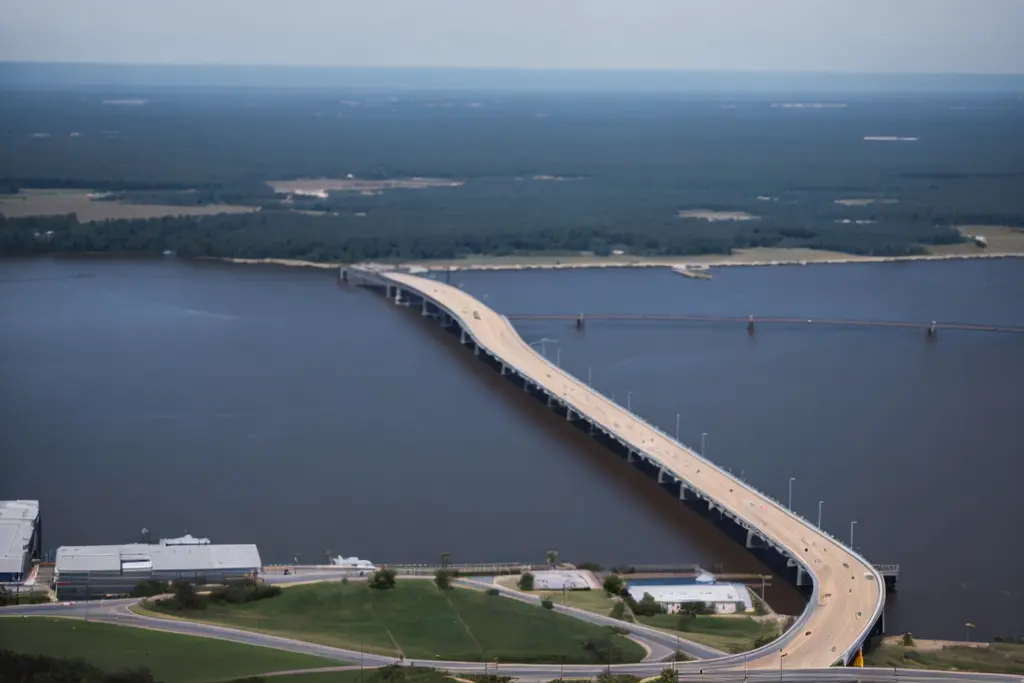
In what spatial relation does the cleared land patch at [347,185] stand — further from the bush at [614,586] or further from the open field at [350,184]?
the bush at [614,586]

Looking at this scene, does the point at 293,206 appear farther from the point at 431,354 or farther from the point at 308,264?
the point at 431,354

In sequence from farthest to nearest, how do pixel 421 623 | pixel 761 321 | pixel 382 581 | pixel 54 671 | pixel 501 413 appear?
pixel 761 321, pixel 501 413, pixel 382 581, pixel 421 623, pixel 54 671

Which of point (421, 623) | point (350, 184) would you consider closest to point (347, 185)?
point (350, 184)

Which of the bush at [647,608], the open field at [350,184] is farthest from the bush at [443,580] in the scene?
the open field at [350,184]

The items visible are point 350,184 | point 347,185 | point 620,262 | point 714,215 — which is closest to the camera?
point 620,262

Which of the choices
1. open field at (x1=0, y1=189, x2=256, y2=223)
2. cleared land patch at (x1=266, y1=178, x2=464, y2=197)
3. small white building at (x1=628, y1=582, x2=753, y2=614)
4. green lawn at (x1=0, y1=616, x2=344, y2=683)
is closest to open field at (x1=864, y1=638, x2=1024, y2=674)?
small white building at (x1=628, y1=582, x2=753, y2=614)

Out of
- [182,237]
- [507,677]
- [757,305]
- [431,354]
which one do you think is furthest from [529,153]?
[507,677]

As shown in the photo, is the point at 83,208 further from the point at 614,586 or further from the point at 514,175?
the point at 614,586
